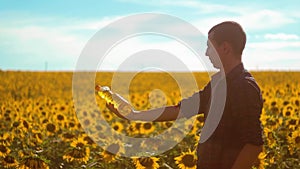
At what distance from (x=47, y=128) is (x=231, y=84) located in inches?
226

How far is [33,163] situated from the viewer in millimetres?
5633

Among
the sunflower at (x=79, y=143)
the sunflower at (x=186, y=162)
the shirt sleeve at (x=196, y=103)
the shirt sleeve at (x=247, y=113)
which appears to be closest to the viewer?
the shirt sleeve at (x=247, y=113)

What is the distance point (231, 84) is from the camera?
3.58m

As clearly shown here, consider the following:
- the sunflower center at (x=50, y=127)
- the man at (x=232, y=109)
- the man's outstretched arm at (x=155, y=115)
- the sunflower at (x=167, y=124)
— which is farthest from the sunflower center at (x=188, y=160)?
the sunflower center at (x=50, y=127)

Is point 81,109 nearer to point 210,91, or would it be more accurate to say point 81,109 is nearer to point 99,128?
point 99,128

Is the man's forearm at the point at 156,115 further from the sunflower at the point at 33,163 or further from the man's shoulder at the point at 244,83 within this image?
the sunflower at the point at 33,163

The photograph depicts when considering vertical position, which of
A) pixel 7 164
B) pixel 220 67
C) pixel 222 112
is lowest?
pixel 7 164

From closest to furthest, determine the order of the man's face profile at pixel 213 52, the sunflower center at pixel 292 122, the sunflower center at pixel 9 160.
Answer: the man's face profile at pixel 213 52 < the sunflower center at pixel 9 160 < the sunflower center at pixel 292 122

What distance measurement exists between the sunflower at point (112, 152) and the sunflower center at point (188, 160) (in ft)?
3.24

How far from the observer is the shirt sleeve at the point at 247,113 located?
3.47 m

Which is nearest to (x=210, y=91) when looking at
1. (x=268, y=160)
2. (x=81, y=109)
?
(x=268, y=160)

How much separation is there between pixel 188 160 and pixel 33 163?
4.77 ft

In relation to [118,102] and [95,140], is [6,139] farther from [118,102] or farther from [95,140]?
[118,102]

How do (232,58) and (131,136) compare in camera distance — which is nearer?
(232,58)
